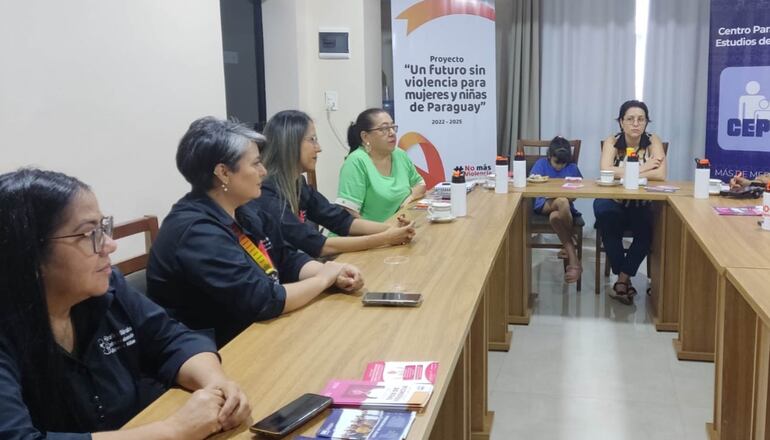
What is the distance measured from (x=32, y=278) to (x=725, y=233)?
8.04 feet

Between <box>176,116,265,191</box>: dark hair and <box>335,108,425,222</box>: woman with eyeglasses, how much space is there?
Answer: 147 centimetres

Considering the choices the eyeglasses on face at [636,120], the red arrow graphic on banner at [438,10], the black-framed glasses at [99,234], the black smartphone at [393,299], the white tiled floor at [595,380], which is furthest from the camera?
the red arrow graphic on banner at [438,10]

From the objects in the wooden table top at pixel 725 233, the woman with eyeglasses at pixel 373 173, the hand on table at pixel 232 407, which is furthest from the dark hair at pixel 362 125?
the hand on table at pixel 232 407

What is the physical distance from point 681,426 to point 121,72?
2.61 metres

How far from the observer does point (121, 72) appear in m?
2.88

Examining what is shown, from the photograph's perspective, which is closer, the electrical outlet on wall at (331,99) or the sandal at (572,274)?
the sandal at (572,274)

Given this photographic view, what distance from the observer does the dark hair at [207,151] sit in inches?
76.5

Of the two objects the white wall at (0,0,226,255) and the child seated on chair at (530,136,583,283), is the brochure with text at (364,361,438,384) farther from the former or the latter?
the child seated on chair at (530,136,583,283)

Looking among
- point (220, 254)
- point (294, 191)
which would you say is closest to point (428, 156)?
point (294, 191)

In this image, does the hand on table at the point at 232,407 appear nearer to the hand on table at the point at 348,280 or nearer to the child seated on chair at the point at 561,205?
the hand on table at the point at 348,280

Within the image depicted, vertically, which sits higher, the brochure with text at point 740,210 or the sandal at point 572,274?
the brochure with text at point 740,210

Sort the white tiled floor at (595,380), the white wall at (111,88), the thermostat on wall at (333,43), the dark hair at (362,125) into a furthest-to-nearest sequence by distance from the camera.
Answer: the thermostat on wall at (333,43) → the dark hair at (362,125) → the white tiled floor at (595,380) → the white wall at (111,88)

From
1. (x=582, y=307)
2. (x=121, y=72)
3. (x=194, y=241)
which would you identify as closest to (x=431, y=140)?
(x=582, y=307)

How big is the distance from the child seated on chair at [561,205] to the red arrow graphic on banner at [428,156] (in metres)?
0.82
